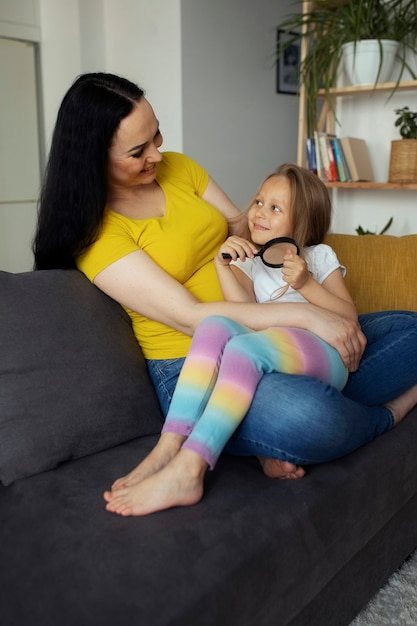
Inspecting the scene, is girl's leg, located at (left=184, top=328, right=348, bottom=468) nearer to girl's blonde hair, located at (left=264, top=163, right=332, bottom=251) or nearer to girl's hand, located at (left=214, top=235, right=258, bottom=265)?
girl's hand, located at (left=214, top=235, right=258, bottom=265)

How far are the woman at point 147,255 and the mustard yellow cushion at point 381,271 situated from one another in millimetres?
331

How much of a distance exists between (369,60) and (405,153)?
0.47 meters

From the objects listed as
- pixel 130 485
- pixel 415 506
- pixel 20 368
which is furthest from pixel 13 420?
pixel 415 506

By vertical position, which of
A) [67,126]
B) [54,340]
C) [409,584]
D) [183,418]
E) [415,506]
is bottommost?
[409,584]

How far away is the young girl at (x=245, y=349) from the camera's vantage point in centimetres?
109

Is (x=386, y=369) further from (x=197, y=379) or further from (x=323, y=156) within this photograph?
(x=323, y=156)

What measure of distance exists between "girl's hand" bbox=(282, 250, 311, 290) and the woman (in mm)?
61

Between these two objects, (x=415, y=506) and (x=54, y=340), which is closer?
(x=54, y=340)

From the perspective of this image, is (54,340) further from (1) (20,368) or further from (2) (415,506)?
(2) (415,506)

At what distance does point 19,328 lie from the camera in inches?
51.4

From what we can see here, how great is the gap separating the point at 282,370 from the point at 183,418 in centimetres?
22

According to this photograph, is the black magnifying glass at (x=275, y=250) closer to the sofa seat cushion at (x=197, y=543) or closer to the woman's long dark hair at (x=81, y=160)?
the woman's long dark hair at (x=81, y=160)

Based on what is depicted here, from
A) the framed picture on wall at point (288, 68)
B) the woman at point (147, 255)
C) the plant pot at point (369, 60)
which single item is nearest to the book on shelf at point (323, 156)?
the plant pot at point (369, 60)

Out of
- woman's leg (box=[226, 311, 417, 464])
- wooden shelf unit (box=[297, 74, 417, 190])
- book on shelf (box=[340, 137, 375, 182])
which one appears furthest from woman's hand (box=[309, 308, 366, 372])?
book on shelf (box=[340, 137, 375, 182])
